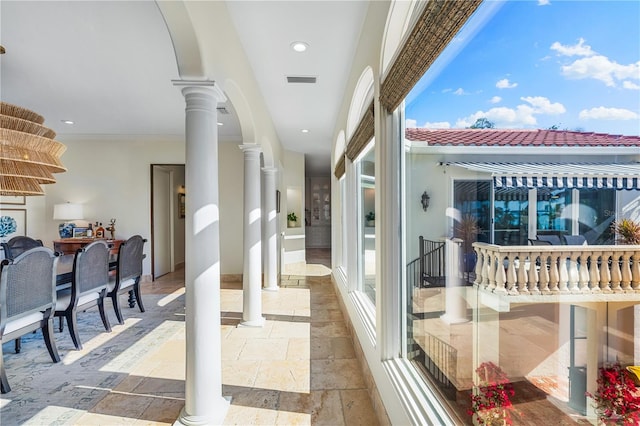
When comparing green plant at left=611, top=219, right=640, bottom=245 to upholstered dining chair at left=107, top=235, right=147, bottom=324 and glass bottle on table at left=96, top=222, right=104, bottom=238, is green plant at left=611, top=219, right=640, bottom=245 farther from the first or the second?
glass bottle on table at left=96, top=222, right=104, bottom=238

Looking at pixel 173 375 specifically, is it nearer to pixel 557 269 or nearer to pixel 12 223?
pixel 557 269

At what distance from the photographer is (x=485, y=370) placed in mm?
1335

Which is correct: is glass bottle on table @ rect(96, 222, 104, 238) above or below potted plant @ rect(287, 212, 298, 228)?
below

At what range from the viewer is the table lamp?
19.1 ft

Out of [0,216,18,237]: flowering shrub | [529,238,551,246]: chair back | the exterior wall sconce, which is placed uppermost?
the exterior wall sconce

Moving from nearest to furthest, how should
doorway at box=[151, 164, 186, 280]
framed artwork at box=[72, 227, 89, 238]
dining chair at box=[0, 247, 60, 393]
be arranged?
dining chair at box=[0, 247, 60, 393] → framed artwork at box=[72, 227, 89, 238] → doorway at box=[151, 164, 186, 280]

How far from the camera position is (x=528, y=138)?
36.6 inches

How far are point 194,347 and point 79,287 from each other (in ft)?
7.11

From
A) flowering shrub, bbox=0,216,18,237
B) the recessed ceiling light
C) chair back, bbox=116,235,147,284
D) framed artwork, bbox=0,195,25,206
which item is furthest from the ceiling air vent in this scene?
flowering shrub, bbox=0,216,18,237

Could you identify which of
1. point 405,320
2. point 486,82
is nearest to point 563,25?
point 486,82

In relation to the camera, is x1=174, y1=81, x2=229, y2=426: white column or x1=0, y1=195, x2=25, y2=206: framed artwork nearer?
x1=174, y1=81, x2=229, y2=426: white column

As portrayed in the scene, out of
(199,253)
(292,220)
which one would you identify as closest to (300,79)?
(199,253)

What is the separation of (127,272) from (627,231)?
482 cm

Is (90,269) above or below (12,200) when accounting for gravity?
below
